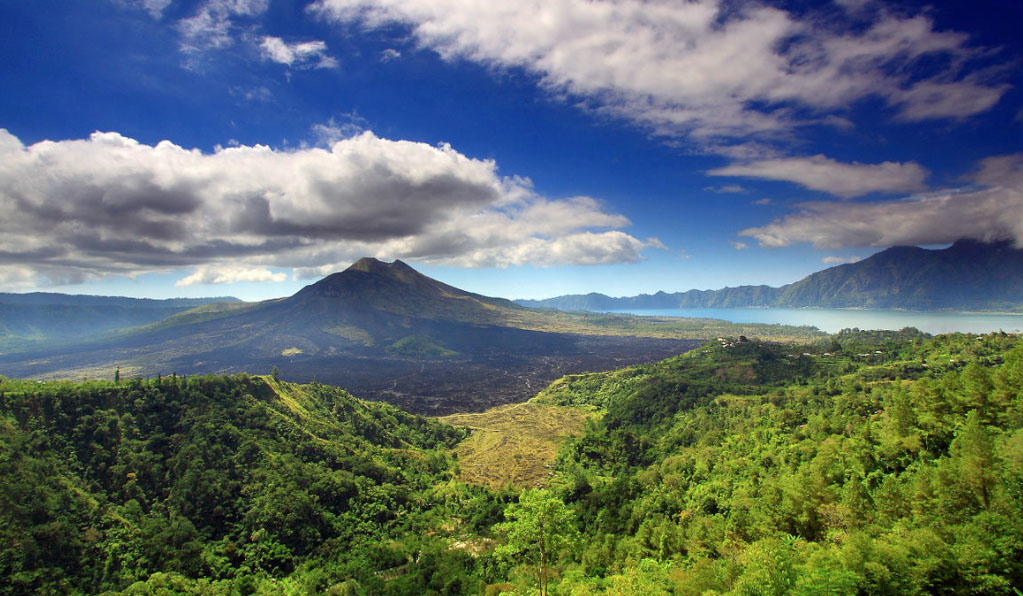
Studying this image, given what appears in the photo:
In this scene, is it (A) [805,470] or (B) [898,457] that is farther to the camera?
(A) [805,470]

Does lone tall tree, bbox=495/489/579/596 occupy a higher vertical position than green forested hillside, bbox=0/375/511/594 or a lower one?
higher

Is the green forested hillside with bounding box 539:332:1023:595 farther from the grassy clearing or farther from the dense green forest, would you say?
the grassy clearing

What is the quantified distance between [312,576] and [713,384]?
357 ft

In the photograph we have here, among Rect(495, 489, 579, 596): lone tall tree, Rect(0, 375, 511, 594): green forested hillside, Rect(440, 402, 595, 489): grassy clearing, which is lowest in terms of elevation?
Rect(440, 402, 595, 489): grassy clearing

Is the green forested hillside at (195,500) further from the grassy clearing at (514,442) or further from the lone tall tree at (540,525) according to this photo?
the lone tall tree at (540,525)

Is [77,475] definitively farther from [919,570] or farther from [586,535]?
[919,570]

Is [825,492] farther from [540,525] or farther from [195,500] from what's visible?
[195,500]

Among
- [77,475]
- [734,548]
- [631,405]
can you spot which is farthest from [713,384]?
[77,475]

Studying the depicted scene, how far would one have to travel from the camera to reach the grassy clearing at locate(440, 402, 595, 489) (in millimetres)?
89375

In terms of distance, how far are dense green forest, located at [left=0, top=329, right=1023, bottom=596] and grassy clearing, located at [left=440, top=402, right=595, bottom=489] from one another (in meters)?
5.20

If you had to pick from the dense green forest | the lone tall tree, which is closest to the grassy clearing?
the dense green forest

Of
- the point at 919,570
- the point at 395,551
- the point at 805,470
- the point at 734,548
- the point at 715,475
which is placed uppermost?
the point at 919,570

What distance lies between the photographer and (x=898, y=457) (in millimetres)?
40938

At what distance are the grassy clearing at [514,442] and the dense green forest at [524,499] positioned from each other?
5200 mm
